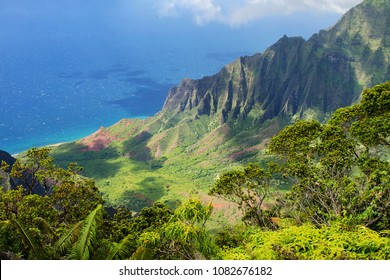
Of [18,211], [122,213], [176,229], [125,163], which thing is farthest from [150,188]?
[176,229]

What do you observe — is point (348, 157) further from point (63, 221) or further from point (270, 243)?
point (63, 221)

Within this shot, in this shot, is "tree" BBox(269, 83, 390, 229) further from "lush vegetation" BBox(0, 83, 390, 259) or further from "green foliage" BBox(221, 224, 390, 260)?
"green foliage" BBox(221, 224, 390, 260)

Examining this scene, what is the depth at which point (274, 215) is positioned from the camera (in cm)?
3272

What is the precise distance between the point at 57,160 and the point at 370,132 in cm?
19420

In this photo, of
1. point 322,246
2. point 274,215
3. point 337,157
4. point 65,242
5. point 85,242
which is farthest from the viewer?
point 274,215

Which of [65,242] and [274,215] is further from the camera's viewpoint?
[274,215]

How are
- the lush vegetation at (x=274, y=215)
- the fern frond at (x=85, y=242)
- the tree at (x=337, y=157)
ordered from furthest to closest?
the tree at (x=337, y=157) < the fern frond at (x=85, y=242) < the lush vegetation at (x=274, y=215)

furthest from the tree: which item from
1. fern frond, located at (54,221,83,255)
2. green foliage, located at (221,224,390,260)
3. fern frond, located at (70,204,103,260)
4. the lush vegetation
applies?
fern frond, located at (54,221,83,255)

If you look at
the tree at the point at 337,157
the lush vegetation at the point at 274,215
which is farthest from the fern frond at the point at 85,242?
the tree at the point at 337,157

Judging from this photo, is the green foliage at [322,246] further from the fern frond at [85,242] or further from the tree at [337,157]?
the tree at [337,157]

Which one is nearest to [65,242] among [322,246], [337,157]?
[322,246]

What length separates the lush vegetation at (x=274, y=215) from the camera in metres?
10.8

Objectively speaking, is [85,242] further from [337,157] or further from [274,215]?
[274,215]

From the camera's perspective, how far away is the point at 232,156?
187 meters
